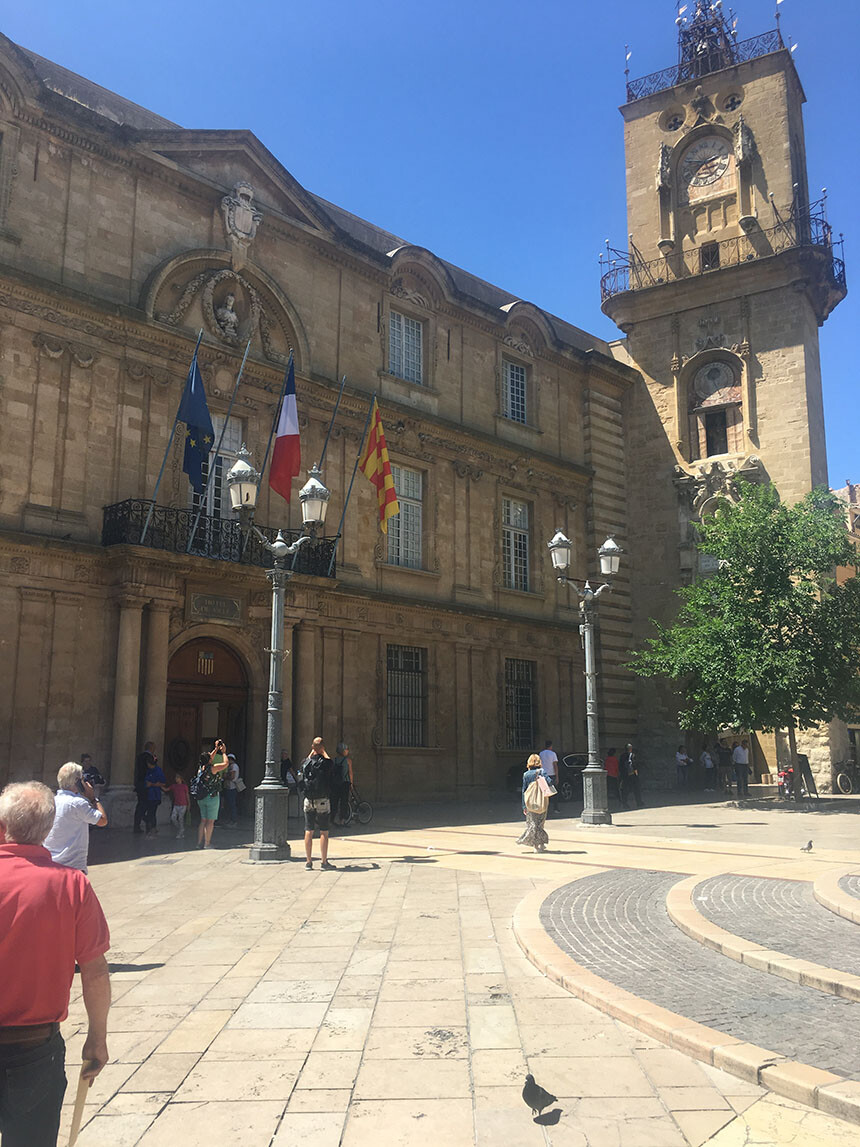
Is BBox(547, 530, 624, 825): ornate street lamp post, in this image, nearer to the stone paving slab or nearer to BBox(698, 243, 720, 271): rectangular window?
the stone paving slab

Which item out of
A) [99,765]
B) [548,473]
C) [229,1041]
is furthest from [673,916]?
[548,473]

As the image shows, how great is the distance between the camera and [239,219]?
2219 cm

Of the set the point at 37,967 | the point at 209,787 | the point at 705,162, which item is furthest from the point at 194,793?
the point at 705,162

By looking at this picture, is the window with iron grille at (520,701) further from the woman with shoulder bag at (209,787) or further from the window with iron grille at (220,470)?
the woman with shoulder bag at (209,787)

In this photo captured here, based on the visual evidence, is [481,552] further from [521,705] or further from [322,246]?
[322,246]

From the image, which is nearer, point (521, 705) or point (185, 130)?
point (185, 130)

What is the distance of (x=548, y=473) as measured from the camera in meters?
29.6

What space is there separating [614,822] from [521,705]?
8.30m

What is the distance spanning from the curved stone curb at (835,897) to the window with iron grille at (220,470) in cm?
1439

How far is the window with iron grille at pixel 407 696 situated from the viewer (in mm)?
24062

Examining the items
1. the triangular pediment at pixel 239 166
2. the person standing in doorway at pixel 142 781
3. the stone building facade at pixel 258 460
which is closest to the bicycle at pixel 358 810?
the stone building facade at pixel 258 460

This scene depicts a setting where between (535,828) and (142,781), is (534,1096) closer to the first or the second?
(535,828)

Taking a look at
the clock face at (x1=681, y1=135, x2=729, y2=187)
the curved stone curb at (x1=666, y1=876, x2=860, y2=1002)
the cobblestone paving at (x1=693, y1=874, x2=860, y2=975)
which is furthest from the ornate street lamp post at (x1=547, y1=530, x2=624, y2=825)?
the clock face at (x1=681, y1=135, x2=729, y2=187)

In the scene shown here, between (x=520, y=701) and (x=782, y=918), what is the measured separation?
19.0m
